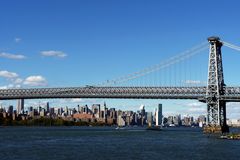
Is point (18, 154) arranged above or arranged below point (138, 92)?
below

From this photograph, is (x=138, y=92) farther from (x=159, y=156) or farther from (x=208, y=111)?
(x=159, y=156)

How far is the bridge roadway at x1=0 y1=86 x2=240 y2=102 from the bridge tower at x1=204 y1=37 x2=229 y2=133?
50.3 inches

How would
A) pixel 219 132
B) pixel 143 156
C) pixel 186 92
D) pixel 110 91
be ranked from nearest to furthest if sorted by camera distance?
1. pixel 143 156
2. pixel 219 132
3. pixel 186 92
4. pixel 110 91

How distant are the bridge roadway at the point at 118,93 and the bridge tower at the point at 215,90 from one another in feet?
4.19

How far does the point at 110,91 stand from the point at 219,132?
3014cm

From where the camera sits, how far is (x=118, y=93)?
102m

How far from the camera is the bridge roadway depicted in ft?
288

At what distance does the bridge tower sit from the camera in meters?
81.6

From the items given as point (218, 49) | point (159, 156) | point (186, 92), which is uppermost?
point (218, 49)

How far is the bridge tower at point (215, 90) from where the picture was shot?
8156 centimetres

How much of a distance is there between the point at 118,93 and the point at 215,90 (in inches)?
978

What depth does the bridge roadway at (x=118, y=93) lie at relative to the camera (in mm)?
Result: 87688

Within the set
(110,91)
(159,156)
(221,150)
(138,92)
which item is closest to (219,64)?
(138,92)

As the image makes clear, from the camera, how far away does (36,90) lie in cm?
11456
